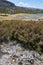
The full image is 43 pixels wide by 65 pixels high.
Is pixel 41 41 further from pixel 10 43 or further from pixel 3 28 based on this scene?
pixel 3 28

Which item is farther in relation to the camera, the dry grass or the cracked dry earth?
the dry grass

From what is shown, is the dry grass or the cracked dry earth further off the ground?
the dry grass

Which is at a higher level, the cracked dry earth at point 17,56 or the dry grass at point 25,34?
the dry grass at point 25,34

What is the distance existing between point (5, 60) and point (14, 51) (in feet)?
4.60

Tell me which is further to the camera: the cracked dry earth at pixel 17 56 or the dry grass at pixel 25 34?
the dry grass at pixel 25 34

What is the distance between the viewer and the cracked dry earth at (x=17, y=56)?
13.2 m

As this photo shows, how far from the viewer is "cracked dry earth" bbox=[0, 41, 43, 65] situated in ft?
43.3

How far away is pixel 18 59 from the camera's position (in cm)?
1346

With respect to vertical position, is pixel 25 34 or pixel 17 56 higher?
pixel 25 34

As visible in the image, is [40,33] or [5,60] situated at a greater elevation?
[40,33]

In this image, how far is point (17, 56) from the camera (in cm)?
1388

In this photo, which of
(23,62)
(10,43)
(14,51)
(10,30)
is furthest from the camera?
(10,30)

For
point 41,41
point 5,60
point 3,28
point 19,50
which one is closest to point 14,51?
point 19,50

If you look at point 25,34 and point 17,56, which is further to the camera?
point 25,34
